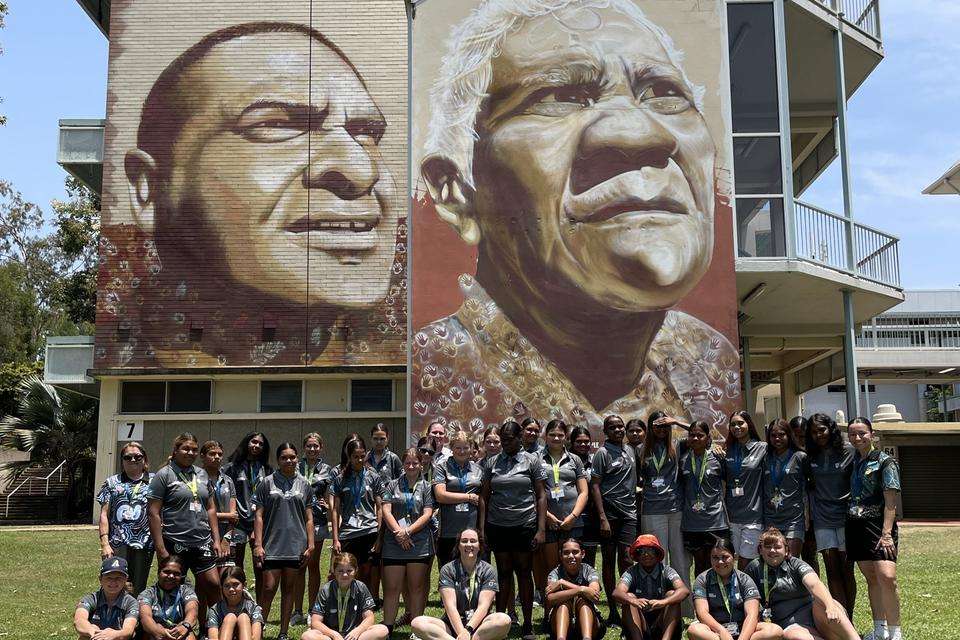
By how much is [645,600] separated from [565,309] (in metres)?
9.09

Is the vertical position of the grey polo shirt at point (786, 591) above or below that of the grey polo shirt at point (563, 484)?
below

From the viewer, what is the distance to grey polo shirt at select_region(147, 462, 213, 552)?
827 centimetres

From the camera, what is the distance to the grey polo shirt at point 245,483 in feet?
30.4

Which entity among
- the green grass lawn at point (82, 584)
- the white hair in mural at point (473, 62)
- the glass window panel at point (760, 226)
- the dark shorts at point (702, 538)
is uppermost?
the white hair in mural at point (473, 62)

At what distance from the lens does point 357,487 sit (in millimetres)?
9273

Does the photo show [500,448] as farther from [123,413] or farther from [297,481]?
[123,413]

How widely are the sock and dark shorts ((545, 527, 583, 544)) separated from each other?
97.7 inches

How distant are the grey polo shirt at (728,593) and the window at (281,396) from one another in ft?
49.1

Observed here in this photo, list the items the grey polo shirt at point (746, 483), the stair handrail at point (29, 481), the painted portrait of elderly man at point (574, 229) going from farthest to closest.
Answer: the stair handrail at point (29, 481), the painted portrait of elderly man at point (574, 229), the grey polo shirt at point (746, 483)

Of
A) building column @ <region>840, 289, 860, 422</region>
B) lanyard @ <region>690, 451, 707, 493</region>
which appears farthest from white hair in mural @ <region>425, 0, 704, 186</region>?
lanyard @ <region>690, 451, 707, 493</region>

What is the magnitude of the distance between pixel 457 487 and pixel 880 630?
367cm

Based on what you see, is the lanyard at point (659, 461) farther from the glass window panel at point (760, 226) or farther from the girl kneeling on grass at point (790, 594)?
the glass window panel at point (760, 226)

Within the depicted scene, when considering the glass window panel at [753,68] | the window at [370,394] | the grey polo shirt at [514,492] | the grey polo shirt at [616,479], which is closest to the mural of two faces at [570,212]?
the glass window panel at [753,68]

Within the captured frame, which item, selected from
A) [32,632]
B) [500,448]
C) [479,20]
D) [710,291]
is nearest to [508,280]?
[710,291]
